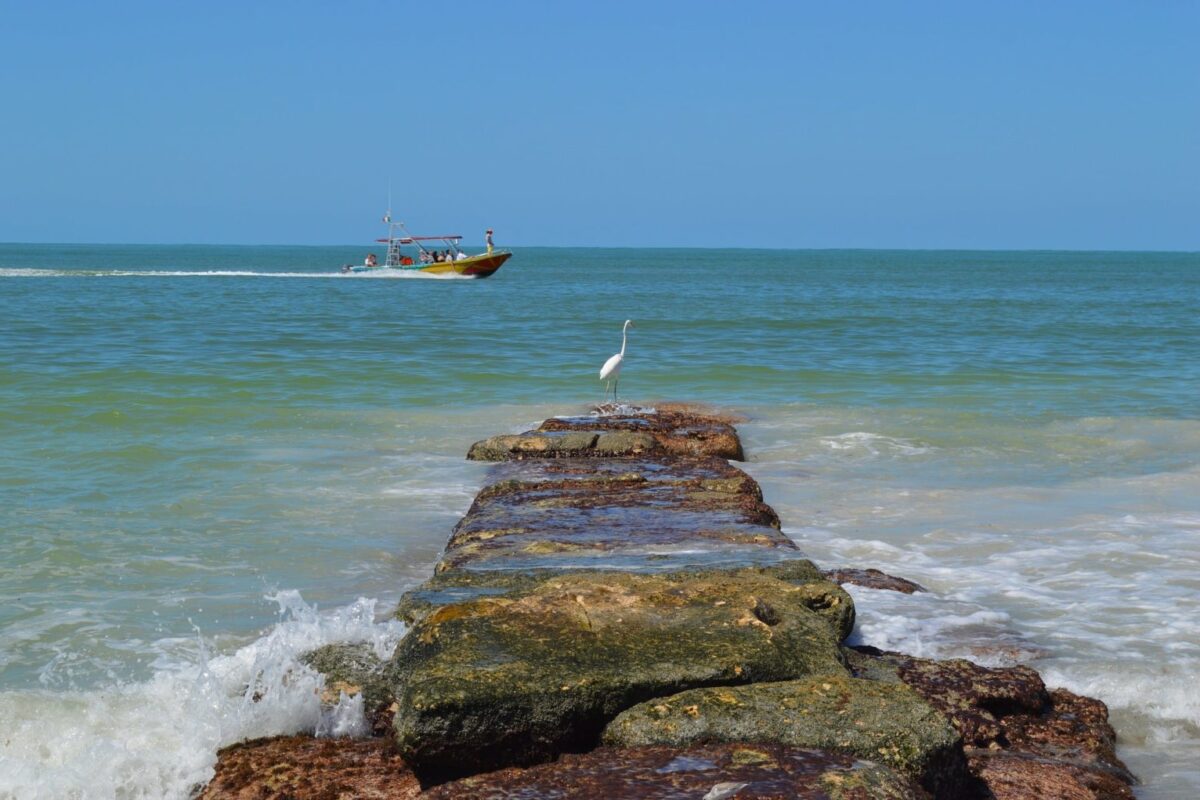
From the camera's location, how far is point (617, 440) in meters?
8.84

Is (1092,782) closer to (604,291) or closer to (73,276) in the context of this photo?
(604,291)

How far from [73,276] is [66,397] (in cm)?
5148

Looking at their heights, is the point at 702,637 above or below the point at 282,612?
above

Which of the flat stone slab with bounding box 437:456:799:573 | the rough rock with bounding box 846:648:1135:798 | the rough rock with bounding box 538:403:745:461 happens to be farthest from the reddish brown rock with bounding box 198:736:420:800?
the rough rock with bounding box 538:403:745:461

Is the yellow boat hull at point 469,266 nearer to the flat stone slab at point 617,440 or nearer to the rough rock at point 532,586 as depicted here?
the flat stone slab at point 617,440

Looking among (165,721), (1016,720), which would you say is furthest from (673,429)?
(165,721)

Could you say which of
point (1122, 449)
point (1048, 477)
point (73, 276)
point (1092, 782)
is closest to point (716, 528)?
point (1092, 782)

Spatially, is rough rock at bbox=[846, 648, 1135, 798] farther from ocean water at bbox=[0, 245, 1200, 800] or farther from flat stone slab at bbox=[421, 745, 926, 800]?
flat stone slab at bbox=[421, 745, 926, 800]

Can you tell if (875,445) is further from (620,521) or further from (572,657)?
(572,657)

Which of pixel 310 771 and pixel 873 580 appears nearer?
pixel 310 771

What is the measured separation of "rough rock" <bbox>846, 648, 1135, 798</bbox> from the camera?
13.0 ft

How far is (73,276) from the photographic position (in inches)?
2436

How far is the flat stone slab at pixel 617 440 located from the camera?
8.80 meters

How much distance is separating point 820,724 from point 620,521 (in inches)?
113
